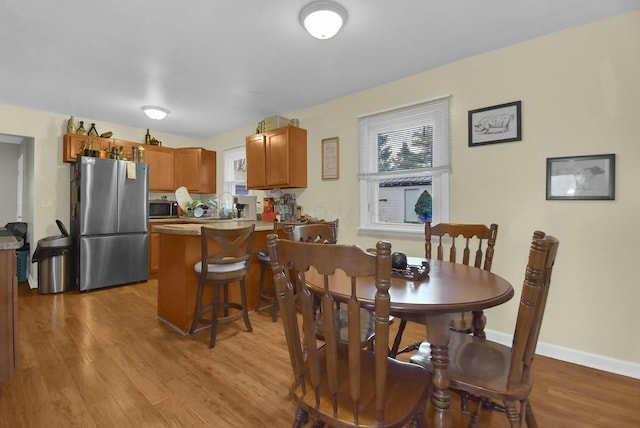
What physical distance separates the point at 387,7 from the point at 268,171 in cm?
248

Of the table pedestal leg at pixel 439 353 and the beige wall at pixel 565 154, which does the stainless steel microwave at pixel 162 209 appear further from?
the table pedestal leg at pixel 439 353

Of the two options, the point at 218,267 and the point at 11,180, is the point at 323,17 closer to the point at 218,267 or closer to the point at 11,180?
the point at 218,267

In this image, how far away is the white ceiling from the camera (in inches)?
78.0

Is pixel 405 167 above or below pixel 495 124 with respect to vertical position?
below

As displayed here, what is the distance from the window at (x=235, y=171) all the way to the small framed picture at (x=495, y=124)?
11.9 ft

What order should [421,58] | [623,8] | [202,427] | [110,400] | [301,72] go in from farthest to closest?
[301,72] < [421,58] < [623,8] < [110,400] < [202,427]

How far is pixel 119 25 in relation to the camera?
84.8 inches

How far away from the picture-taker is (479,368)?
1.14 meters

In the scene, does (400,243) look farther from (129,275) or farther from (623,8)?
(129,275)

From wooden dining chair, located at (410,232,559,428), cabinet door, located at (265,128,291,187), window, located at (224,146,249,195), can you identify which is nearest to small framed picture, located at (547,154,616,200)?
wooden dining chair, located at (410,232,559,428)

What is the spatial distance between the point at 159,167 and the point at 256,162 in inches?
76.3

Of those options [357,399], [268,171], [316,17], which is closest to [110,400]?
[357,399]

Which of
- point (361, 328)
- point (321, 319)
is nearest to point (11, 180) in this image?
point (321, 319)

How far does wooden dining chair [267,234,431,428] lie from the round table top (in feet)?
0.54
